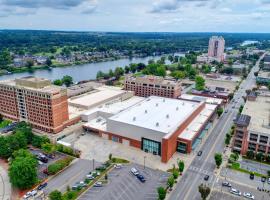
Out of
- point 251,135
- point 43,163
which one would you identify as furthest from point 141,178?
point 251,135

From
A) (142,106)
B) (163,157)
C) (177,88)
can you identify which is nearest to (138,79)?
(177,88)

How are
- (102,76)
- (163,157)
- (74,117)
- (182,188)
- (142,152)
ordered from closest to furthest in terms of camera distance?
(182,188), (163,157), (142,152), (74,117), (102,76)

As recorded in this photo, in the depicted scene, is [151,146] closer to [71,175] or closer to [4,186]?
[71,175]

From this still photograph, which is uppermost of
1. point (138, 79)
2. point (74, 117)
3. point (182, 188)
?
point (138, 79)

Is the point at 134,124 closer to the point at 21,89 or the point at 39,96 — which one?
the point at 39,96

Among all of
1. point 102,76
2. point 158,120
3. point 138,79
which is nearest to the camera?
point 158,120

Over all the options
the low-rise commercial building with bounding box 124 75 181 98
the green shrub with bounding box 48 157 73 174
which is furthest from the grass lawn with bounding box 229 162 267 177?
the low-rise commercial building with bounding box 124 75 181 98

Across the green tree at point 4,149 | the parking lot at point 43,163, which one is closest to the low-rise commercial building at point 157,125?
the parking lot at point 43,163
